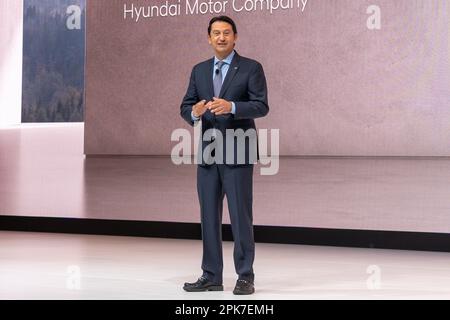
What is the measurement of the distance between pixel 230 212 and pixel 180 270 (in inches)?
32.6

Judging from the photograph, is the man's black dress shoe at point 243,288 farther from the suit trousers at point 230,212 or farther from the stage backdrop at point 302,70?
the stage backdrop at point 302,70

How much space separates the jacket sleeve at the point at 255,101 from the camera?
13.0 ft

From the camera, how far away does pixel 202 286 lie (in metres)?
4.12

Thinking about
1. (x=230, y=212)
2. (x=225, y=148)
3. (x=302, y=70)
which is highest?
(x=302, y=70)

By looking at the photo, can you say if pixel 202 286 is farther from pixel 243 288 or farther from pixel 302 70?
pixel 302 70

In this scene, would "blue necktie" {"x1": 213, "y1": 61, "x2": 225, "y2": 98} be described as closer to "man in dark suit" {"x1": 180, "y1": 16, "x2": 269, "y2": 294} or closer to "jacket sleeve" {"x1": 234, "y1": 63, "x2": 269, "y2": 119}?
"man in dark suit" {"x1": 180, "y1": 16, "x2": 269, "y2": 294}

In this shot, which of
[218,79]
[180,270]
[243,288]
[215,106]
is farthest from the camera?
[180,270]

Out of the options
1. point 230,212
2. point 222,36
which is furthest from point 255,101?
point 230,212

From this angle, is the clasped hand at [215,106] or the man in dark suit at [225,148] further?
the man in dark suit at [225,148]

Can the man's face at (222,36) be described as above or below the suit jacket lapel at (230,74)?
above

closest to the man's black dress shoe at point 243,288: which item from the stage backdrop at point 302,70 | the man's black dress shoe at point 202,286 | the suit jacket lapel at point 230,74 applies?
the man's black dress shoe at point 202,286
